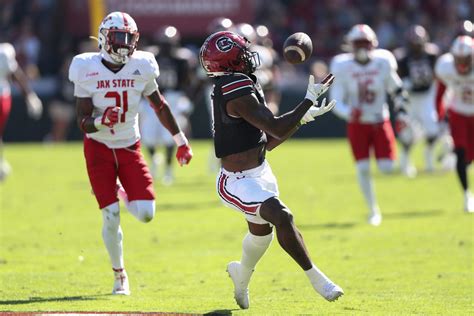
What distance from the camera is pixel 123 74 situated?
296 inches

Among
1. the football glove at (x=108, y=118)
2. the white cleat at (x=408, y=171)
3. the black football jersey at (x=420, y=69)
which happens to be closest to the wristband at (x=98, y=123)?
the football glove at (x=108, y=118)

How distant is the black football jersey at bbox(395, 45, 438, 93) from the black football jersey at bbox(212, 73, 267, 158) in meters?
9.51

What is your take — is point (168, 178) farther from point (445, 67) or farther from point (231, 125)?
point (231, 125)

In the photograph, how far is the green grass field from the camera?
7.13 meters

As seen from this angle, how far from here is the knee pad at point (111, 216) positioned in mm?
7441

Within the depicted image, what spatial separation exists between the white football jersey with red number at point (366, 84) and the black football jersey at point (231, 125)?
457 centimetres

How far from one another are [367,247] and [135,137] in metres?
2.89

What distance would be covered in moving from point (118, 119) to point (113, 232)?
78cm

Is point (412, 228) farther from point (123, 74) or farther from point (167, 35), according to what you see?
point (167, 35)

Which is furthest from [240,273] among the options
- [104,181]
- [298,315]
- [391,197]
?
[391,197]

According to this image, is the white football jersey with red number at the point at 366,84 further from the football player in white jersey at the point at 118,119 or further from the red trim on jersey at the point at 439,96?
the football player in white jersey at the point at 118,119

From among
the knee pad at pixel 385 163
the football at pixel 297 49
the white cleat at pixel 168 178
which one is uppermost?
the football at pixel 297 49

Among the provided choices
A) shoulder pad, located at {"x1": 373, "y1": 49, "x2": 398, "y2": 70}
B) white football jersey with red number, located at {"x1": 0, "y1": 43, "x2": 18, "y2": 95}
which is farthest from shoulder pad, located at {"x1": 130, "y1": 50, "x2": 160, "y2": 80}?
white football jersey with red number, located at {"x1": 0, "y1": 43, "x2": 18, "y2": 95}

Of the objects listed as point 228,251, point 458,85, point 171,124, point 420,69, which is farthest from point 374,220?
point 420,69
